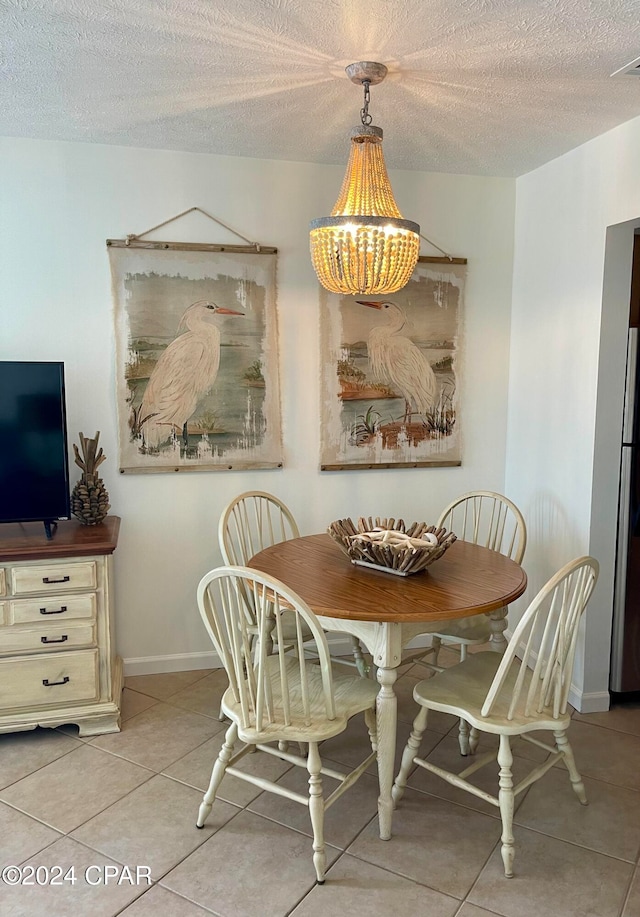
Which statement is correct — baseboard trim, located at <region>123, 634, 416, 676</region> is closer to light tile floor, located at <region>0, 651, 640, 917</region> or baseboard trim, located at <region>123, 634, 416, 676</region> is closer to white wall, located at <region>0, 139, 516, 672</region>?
white wall, located at <region>0, 139, 516, 672</region>

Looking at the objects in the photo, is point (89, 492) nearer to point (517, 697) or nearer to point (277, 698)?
point (277, 698)

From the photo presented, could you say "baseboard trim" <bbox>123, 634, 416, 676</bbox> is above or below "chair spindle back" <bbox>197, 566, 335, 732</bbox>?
below

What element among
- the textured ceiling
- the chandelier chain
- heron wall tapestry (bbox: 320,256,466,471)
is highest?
the textured ceiling

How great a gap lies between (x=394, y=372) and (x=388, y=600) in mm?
1614

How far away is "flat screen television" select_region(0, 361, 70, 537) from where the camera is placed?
2.77 meters

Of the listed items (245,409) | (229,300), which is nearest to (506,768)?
(245,409)

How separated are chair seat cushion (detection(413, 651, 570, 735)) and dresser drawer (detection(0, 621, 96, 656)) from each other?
1355 millimetres

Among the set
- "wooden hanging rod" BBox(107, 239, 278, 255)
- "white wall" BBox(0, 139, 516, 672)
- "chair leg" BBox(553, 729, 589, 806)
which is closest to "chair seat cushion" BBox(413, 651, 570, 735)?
"chair leg" BBox(553, 729, 589, 806)

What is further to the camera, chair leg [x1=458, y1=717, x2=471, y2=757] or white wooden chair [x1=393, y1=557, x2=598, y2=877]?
chair leg [x1=458, y1=717, x2=471, y2=757]

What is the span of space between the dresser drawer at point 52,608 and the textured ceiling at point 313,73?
6.18 feet

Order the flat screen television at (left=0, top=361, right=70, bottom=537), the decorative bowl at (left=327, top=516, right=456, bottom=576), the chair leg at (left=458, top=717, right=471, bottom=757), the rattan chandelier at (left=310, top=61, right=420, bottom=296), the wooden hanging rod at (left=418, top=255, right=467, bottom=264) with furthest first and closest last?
the wooden hanging rod at (left=418, top=255, right=467, bottom=264)
the flat screen television at (left=0, top=361, right=70, bottom=537)
the chair leg at (left=458, top=717, right=471, bottom=757)
the decorative bowl at (left=327, top=516, right=456, bottom=576)
the rattan chandelier at (left=310, top=61, right=420, bottom=296)

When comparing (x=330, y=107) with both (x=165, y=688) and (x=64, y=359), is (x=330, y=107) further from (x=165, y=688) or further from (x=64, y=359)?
(x=165, y=688)

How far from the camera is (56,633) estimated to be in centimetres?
275

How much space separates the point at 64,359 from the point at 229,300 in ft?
2.63
